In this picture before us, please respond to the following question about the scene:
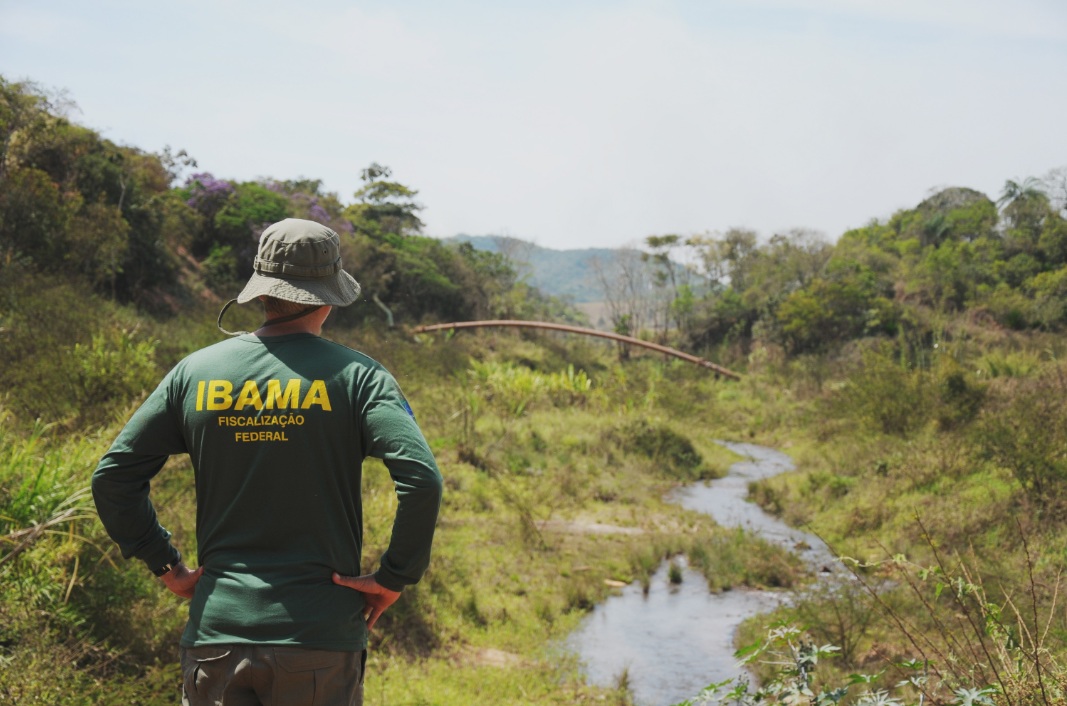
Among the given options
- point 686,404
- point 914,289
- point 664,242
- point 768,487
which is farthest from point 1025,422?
point 664,242

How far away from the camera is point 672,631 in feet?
25.3

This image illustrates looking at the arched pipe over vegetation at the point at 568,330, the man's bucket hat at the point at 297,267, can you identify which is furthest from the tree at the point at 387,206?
the man's bucket hat at the point at 297,267

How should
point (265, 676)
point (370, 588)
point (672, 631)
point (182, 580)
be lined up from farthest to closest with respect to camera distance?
1. point (672, 631)
2. point (182, 580)
3. point (370, 588)
4. point (265, 676)

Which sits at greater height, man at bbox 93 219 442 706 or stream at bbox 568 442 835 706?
man at bbox 93 219 442 706

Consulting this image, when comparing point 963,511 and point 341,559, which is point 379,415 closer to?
point 341,559

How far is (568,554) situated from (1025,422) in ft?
16.8

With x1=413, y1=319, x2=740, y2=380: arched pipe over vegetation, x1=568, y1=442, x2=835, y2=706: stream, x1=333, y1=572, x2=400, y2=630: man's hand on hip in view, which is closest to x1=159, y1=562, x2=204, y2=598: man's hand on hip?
x1=333, y1=572, x2=400, y2=630: man's hand on hip

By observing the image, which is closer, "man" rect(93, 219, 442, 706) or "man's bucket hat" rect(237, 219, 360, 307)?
"man" rect(93, 219, 442, 706)

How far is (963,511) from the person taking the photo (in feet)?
29.5

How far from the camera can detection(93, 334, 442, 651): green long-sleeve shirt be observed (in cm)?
200

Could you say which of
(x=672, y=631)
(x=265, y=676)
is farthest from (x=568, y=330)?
(x=265, y=676)

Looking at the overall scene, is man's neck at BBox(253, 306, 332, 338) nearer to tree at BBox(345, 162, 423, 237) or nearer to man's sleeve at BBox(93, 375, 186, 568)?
man's sleeve at BBox(93, 375, 186, 568)

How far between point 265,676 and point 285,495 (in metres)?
0.40

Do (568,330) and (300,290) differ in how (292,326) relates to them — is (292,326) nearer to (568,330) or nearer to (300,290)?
(300,290)
